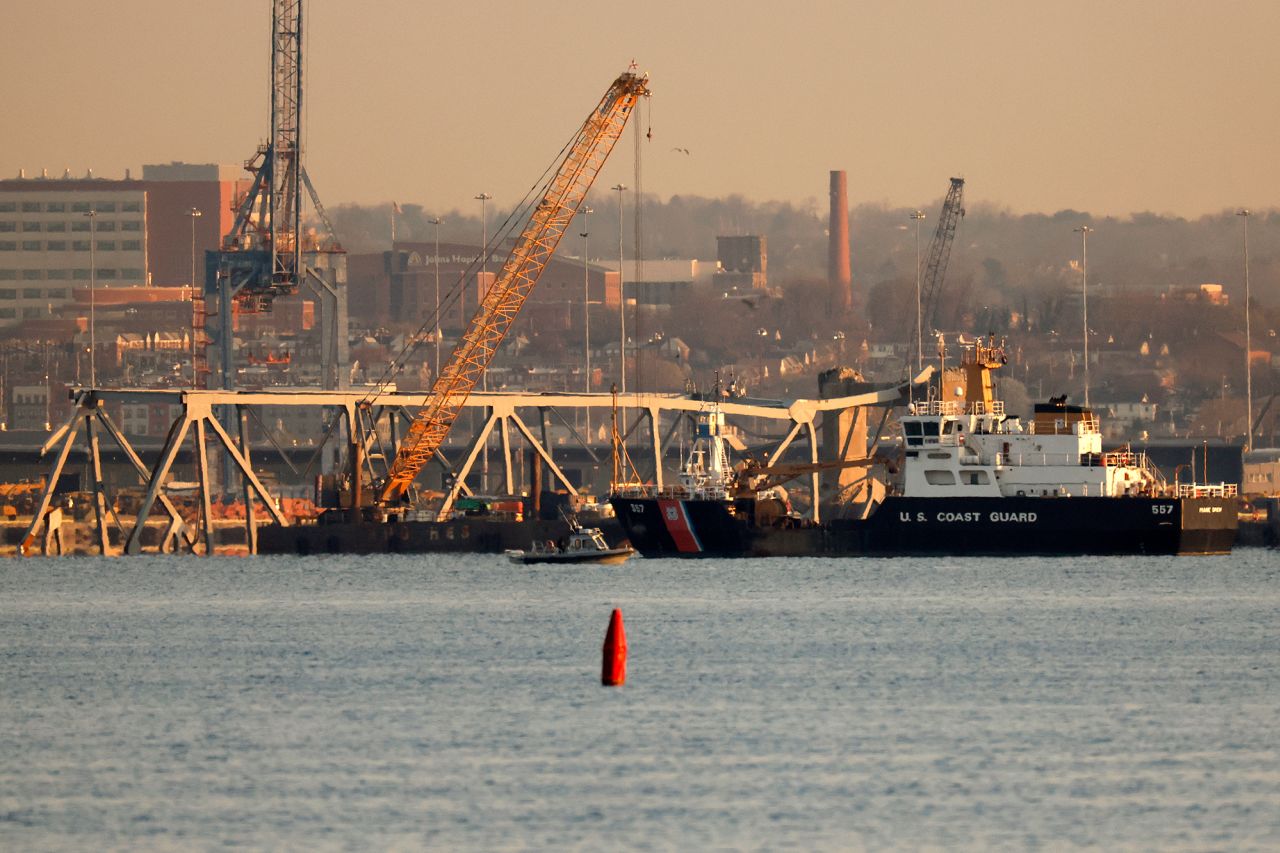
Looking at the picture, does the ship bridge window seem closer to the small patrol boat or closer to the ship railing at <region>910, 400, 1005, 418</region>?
the ship railing at <region>910, 400, 1005, 418</region>

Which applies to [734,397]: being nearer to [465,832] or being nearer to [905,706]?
[905,706]

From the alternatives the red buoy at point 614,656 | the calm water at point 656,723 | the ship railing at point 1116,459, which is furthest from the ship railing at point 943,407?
the red buoy at point 614,656

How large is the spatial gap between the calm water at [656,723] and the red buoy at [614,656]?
73 cm

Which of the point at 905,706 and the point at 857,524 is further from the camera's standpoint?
the point at 857,524

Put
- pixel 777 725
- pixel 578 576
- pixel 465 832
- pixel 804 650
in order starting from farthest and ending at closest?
pixel 578 576 < pixel 804 650 < pixel 777 725 < pixel 465 832

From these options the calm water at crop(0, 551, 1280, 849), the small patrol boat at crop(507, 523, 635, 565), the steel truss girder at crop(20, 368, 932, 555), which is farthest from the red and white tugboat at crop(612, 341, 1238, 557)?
the steel truss girder at crop(20, 368, 932, 555)

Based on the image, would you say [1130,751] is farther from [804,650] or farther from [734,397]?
[734,397]

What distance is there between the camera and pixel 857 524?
121 m

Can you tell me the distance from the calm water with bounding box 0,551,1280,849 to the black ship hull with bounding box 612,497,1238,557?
18.8 metres

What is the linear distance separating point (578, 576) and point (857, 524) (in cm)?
1471

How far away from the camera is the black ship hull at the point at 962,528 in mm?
113938

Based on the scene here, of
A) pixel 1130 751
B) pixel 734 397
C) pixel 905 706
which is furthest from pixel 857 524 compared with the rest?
pixel 1130 751

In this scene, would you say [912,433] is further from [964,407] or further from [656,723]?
[656,723]

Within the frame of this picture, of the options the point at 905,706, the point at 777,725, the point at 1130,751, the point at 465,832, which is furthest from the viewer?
the point at 905,706
